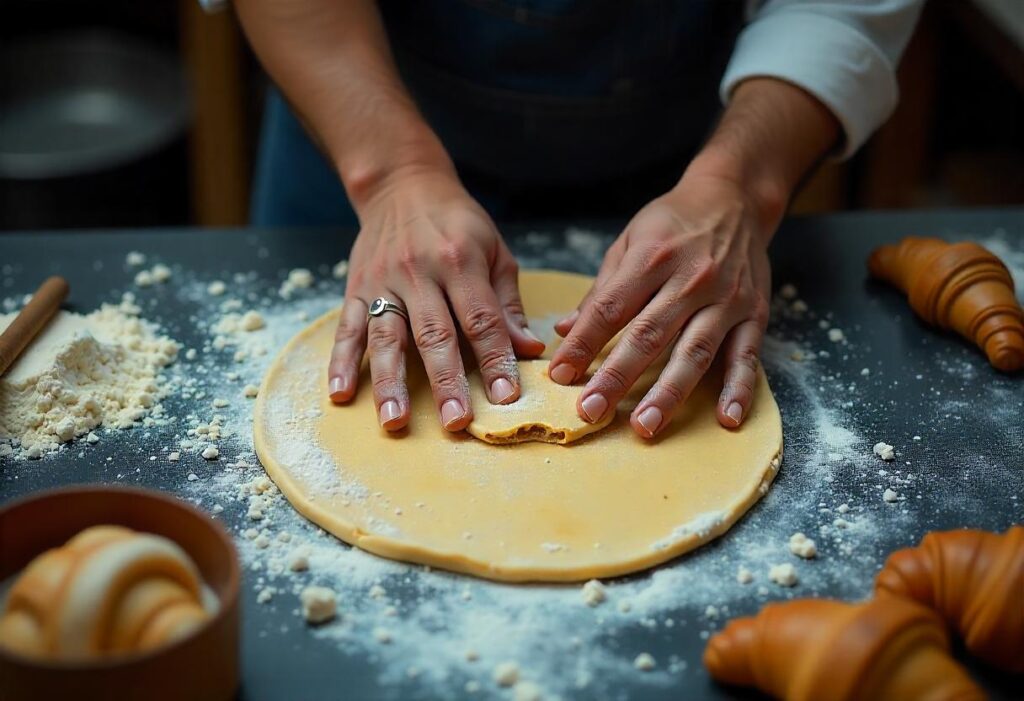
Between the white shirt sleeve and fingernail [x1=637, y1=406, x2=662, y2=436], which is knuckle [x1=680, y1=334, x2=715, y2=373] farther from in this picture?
the white shirt sleeve

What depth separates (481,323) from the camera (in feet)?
4.55

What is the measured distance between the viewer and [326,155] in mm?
1712

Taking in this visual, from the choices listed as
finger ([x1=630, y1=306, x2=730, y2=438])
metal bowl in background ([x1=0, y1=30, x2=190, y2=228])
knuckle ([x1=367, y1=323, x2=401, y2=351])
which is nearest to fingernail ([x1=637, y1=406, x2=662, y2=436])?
finger ([x1=630, y1=306, x2=730, y2=438])

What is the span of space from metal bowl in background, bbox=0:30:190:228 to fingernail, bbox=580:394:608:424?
6.52 ft

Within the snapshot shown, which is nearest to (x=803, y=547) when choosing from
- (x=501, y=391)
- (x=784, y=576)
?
(x=784, y=576)

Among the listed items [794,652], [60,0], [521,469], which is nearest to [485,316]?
[521,469]

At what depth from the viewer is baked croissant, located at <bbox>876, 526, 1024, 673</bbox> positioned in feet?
3.22

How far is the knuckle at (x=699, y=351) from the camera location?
1.37 m

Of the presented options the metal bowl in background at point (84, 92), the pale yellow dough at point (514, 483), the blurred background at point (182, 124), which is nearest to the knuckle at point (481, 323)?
the pale yellow dough at point (514, 483)

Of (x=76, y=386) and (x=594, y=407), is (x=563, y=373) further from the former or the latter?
(x=76, y=386)

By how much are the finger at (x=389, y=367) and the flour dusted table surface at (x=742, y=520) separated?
0.58 ft

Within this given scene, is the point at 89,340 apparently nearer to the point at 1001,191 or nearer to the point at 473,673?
the point at 473,673

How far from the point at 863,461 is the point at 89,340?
993 mm

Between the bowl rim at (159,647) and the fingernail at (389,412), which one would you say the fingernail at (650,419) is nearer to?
the fingernail at (389,412)
